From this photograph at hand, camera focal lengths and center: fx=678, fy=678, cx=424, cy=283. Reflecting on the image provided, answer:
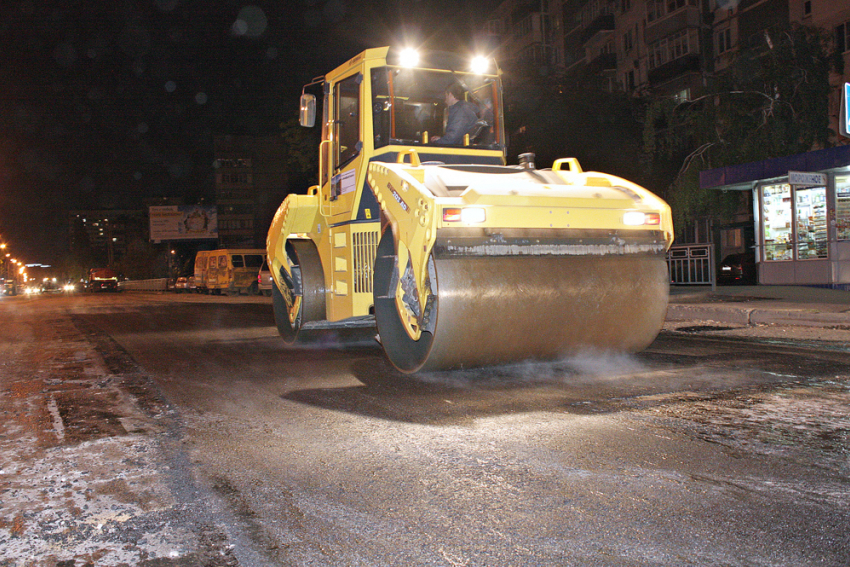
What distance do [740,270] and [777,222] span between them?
711cm

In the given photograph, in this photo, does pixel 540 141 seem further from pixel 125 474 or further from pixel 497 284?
pixel 125 474

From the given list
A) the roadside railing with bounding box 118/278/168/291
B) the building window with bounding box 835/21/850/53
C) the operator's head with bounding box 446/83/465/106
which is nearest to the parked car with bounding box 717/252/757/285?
the building window with bounding box 835/21/850/53

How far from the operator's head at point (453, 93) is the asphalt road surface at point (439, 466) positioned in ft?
10.5

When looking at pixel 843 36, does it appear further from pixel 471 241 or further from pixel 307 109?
pixel 471 241

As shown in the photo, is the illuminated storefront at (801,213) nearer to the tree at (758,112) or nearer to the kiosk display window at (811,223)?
the kiosk display window at (811,223)

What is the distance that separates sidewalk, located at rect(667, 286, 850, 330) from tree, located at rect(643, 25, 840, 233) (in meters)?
7.94

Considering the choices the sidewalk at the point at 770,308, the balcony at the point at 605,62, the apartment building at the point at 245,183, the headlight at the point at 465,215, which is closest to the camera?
the headlight at the point at 465,215

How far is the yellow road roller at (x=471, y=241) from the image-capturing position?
5410mm

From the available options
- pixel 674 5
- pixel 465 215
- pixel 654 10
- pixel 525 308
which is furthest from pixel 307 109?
pixel 654 10

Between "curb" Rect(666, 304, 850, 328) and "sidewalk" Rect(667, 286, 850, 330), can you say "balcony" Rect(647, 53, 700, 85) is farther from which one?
"curb" Rect(666, 304, 850, 328)

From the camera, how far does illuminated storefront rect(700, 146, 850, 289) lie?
16734mm


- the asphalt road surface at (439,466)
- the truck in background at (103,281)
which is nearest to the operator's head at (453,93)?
the asphalt road surface at (439,466)

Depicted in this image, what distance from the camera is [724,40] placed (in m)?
36.8

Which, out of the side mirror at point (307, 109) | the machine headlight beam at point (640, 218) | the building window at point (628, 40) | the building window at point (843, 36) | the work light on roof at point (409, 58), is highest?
the building window at point (628, 40)
